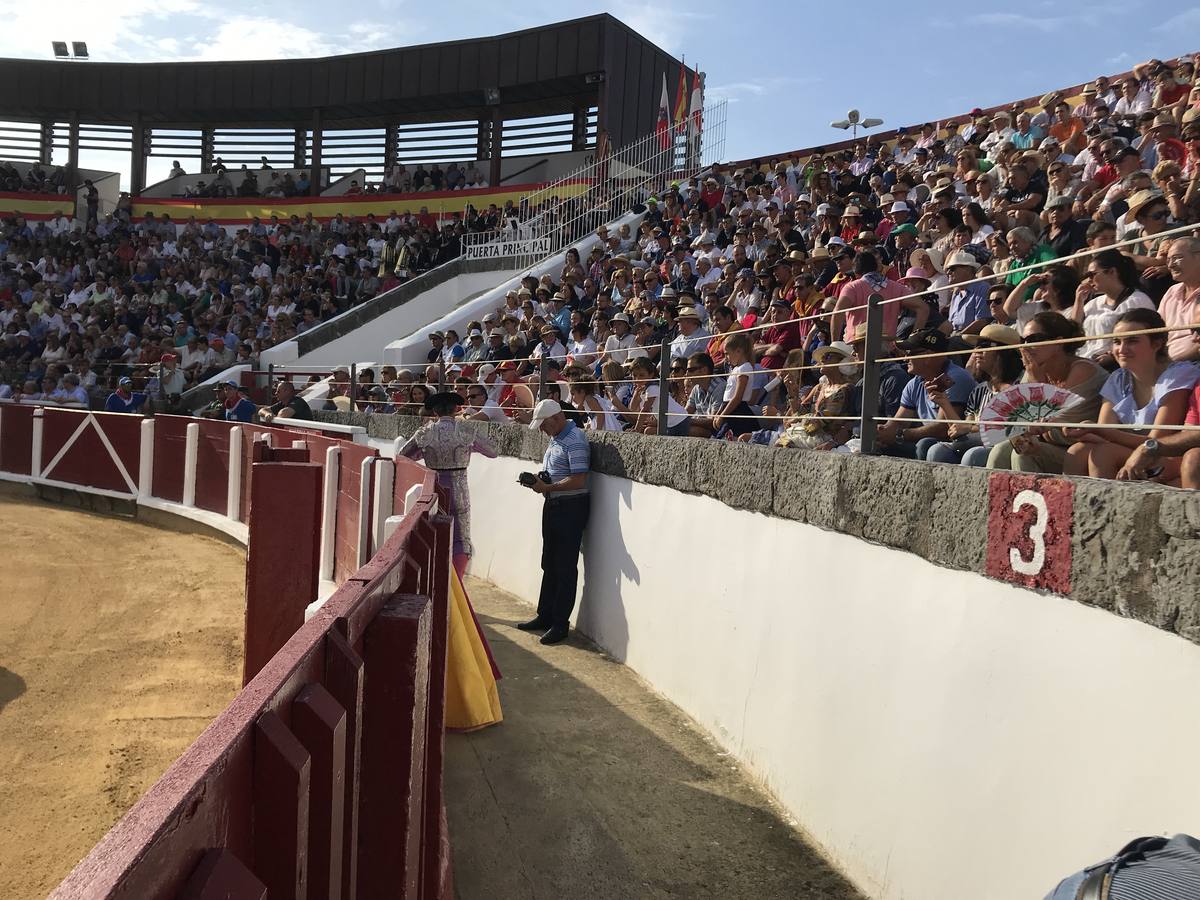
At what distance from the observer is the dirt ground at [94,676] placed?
13.4ft

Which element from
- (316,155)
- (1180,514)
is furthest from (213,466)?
(316,155)

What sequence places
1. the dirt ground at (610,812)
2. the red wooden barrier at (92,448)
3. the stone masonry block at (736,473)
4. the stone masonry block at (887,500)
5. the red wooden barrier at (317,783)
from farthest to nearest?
the red wooden barrier at (92,448) → the stone masonry block at (736,473) → the dirt ground at (610,812) → the stone masonry block at (887,500) → the red wooden barrier at (317,783)

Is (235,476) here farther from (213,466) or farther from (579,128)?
(579,128)

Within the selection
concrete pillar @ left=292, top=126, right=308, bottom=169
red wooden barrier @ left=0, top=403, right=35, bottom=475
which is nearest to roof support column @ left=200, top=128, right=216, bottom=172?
concrete pillar @ left=292, top=126, right=308, bottom=169

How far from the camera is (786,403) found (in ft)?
21.7

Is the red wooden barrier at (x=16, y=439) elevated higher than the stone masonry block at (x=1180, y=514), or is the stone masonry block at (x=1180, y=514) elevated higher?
the stone masonry block at (x=1180, y=514)

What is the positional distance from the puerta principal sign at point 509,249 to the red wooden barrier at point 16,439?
9.26 meters

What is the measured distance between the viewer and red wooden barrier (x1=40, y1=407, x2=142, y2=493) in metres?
13.6

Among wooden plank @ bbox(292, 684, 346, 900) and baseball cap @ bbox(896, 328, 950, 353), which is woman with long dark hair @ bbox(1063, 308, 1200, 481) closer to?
baseball cap @ bbox(896, 328, 950, 353)

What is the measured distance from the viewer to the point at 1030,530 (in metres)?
2.70

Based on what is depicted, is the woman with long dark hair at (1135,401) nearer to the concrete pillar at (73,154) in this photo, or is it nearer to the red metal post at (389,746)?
the red metal post at (389,746)

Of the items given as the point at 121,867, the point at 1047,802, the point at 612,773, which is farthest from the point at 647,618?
the point at 121,867

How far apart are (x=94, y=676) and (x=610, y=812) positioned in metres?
3.57

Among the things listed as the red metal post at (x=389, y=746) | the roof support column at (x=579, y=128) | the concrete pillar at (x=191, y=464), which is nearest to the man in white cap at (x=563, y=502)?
the red metal post at (x=389, y=746)
